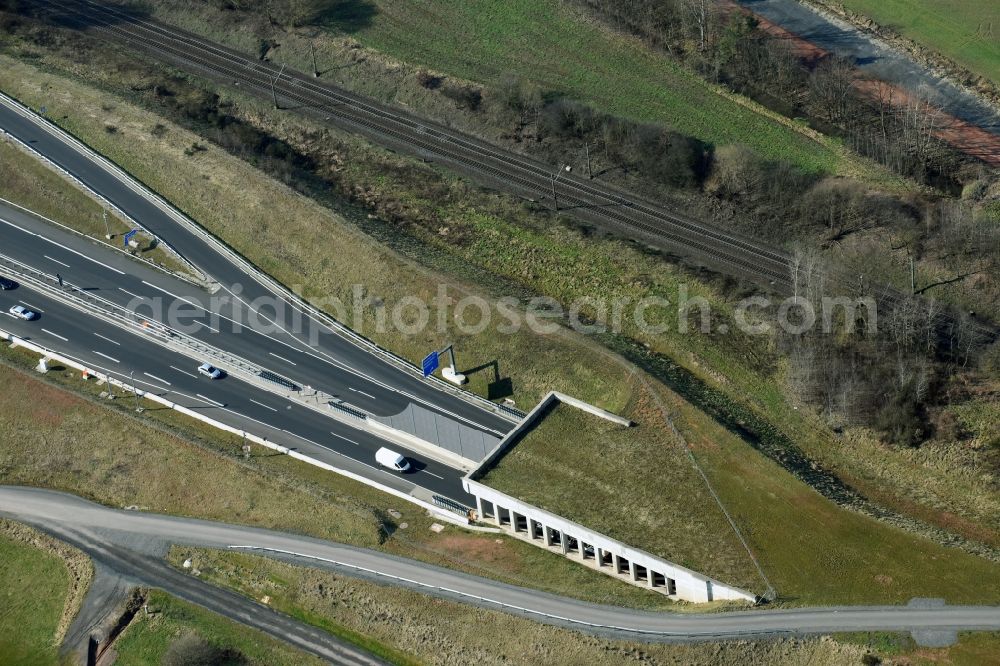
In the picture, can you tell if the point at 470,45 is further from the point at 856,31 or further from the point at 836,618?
the point at 836,618

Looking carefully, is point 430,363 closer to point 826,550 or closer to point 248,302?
point 248,302

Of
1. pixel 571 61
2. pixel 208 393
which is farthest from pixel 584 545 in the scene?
pixel 571 61

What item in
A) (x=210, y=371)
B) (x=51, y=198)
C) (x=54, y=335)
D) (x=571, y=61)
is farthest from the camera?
(x=571, y=61)

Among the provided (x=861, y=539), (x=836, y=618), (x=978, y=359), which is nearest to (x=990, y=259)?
(x=978, y=359)

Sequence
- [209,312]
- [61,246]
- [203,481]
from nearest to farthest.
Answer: [203,481]
[209,312]
[61,246]

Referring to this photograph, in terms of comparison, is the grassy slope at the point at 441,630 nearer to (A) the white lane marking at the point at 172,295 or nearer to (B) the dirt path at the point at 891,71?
(A) the white lane marking at the point at 172,295

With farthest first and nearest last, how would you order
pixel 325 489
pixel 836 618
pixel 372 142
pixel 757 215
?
pixel 372 142
pixel 757 215
pixel 325 489
pixel 836 618

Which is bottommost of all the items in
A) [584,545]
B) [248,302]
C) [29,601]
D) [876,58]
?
[29,601]
